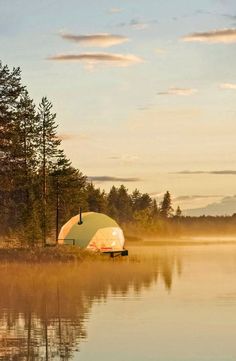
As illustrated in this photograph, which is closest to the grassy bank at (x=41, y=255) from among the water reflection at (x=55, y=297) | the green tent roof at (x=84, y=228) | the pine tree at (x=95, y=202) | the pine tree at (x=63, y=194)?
the water reflection at (x=55, y=297)

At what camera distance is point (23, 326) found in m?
22.3

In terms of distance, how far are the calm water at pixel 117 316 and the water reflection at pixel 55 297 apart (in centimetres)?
3

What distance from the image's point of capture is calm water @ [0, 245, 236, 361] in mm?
18344

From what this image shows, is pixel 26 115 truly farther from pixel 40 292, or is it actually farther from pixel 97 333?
pixel 97 333

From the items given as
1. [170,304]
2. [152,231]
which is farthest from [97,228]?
[152,231]

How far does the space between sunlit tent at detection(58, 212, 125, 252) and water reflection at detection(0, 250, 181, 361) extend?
13.8 m

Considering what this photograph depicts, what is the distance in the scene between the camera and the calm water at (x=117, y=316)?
18.3 meters

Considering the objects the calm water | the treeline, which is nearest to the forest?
the treeline

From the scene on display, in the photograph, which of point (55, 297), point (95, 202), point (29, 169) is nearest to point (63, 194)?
point (29, 169)

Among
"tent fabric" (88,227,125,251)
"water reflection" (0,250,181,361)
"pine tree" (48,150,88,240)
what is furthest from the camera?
"pine tree" (48,150,88,240)

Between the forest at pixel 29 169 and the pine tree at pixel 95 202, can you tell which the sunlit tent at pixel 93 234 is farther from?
the pine tree at pixel 95 202

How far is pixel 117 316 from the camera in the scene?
24.8m

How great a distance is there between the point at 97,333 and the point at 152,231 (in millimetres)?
173426

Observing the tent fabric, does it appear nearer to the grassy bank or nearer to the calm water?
the grassy bank
